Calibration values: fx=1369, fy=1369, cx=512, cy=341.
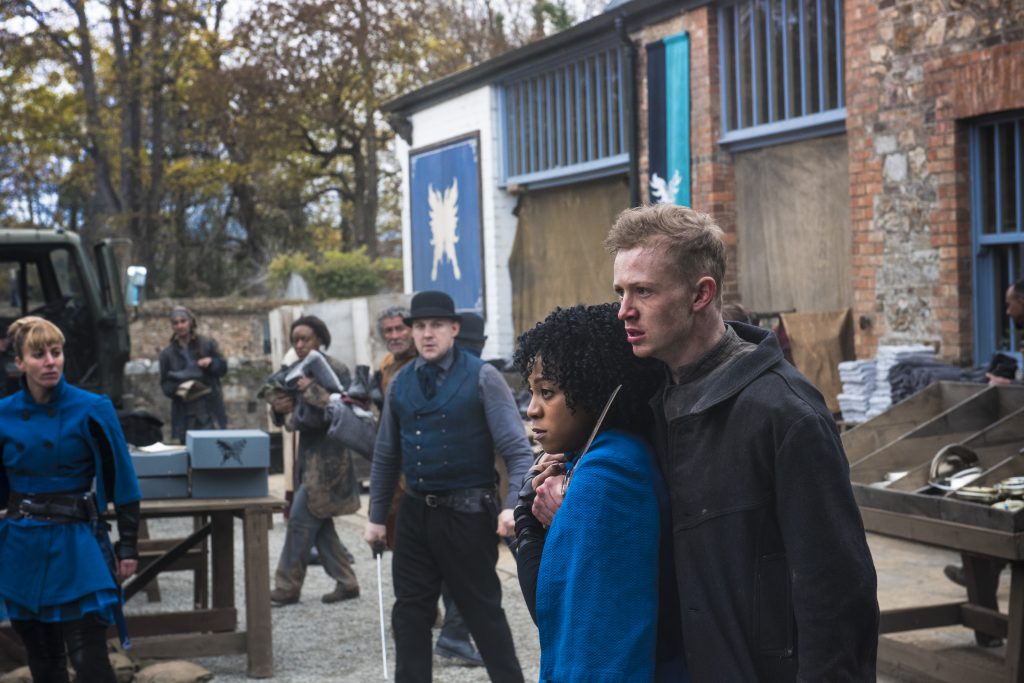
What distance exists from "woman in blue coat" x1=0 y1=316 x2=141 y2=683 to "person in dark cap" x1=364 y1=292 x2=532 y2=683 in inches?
46.2

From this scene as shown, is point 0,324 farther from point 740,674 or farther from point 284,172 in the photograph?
point 284,172

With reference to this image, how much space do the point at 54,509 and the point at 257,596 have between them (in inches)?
65.8

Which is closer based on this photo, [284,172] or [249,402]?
[249,402]

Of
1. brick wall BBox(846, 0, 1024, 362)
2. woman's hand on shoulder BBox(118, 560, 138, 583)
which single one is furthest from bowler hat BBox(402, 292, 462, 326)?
brick wall BBox(846, 0, 1024, 362)

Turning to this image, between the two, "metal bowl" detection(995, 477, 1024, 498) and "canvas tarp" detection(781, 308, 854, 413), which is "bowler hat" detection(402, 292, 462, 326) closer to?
"metal bowl" detection(995, 477, 1024, 498)

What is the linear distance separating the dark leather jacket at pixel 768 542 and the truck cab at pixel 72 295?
9.20 m

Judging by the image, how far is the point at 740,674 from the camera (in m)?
2.59

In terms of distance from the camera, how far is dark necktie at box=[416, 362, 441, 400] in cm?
612

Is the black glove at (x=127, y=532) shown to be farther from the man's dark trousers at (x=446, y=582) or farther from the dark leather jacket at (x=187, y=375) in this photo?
the dark leather jacket at (x=187, y=375)

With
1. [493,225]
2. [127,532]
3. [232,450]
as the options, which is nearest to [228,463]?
[232,450]

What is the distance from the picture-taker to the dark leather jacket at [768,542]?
8.43 ft

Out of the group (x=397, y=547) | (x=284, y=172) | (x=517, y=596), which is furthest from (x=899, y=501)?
(x=284, y=172)

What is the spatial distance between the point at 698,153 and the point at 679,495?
9667mm

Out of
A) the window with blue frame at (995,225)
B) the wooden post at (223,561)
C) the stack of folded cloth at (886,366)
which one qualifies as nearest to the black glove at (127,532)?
the wooden post at (223,561)
